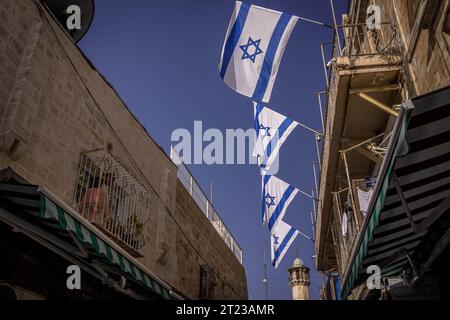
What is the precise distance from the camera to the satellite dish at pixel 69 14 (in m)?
8.24

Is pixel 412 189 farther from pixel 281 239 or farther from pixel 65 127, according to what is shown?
pixel 281 239

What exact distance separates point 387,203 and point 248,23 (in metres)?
5.45

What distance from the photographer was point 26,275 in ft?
20.2

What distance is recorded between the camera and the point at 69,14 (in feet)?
27.9

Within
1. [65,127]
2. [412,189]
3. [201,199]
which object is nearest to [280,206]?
[201,199]

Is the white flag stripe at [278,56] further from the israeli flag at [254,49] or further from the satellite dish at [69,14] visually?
the satellite dish at [69,14]

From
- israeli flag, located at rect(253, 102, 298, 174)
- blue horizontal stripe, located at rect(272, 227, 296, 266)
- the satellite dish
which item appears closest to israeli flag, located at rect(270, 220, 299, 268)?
blue horizontal stripe, located at rect(272, 227, 296, 266)

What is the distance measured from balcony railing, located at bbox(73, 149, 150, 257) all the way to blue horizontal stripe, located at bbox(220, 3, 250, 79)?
Result: 3078mm

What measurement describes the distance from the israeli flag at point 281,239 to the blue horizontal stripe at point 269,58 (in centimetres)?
786

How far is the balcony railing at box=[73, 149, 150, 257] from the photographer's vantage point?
24.9 feet

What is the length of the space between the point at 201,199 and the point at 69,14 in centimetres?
926

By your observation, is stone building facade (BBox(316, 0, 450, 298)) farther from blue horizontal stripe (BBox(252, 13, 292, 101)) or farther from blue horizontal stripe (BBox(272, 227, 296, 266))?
blue horizontal stripe (BBox(272, 227, 296, 266))

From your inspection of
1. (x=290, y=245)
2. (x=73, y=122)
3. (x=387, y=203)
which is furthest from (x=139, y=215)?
(x=290, y=245)

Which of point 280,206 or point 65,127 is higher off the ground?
point 280,206
